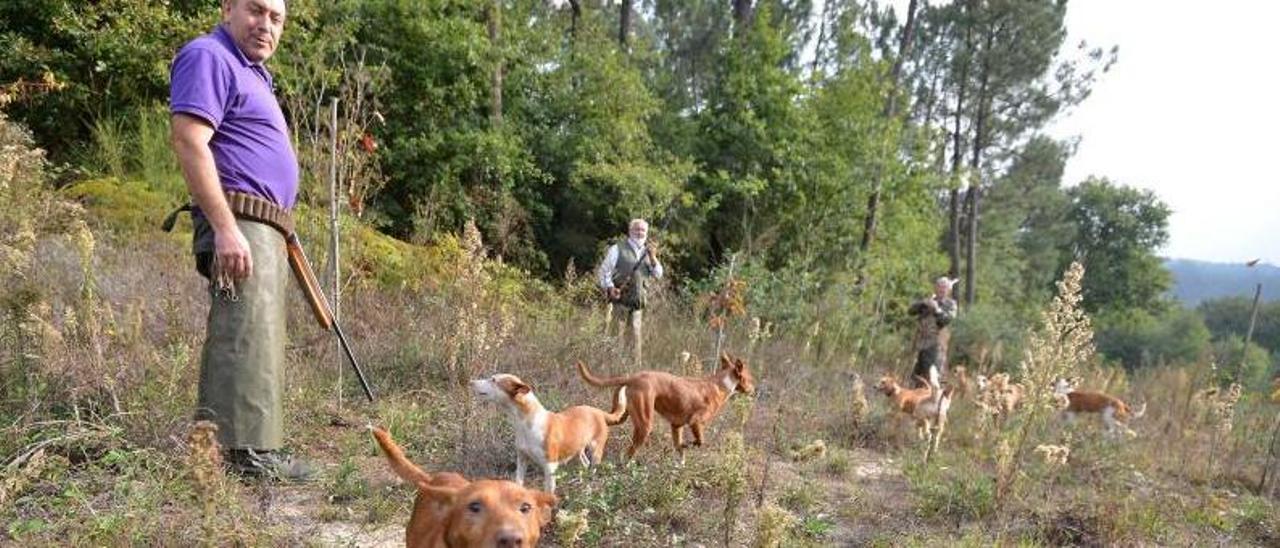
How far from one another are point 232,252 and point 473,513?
1.62 m

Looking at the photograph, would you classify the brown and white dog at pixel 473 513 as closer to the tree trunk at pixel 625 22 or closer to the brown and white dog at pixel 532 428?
the brown and white dog at pixel 532 428

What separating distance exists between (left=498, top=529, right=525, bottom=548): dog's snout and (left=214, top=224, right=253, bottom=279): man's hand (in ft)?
5.74

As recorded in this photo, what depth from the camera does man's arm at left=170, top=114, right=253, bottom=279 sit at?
3162mm

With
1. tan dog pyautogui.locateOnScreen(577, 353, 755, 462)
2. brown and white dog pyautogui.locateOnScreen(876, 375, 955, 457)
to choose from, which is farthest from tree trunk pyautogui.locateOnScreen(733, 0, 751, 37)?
tan dog pyautogui.locateOnScreen(577, 353, 755, 462)

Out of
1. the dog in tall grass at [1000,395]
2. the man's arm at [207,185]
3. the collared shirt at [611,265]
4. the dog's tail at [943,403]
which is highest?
the man's arm at [207,185]

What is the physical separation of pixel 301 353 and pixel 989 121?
1002 inches

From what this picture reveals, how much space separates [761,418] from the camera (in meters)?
6.87

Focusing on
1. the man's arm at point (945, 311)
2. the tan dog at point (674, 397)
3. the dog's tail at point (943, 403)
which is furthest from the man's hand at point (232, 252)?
the man's arm at point (945, 311)

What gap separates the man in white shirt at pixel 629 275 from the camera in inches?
332

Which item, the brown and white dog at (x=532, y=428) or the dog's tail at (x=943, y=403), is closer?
the brown and white dog at (x=532, y=428)

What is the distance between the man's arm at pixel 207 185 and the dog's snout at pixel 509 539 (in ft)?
5.77

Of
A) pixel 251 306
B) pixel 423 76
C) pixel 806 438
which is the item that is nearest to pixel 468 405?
pixel 251 306

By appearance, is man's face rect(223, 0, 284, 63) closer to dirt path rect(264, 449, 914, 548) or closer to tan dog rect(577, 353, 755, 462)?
dirt path rect(264, 449, 914, 548)

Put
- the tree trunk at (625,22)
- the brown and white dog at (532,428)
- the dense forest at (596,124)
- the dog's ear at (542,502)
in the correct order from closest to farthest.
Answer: the dog's ear at (542,502) < the brown and white dog at (532,428) < the dense forest at (596,124) < the tree trunk at (625,22)
